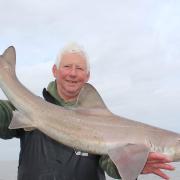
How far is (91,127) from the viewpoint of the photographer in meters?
4.69

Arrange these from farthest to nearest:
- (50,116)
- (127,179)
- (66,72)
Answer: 1. (66,72)
2. (50,116)
3. (127,179)

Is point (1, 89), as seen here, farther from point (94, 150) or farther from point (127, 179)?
point (127, 179)

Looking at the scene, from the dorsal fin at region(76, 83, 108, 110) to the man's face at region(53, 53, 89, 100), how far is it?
0.32 metres

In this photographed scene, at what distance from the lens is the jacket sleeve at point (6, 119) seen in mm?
4902

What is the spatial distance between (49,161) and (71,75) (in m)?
1.04

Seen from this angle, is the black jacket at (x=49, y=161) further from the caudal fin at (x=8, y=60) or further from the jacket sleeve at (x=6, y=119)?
the caudal fin at (x=8, y=60)

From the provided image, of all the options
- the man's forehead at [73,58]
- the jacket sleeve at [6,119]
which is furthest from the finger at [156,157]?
the jacket sleeve at [6,119]

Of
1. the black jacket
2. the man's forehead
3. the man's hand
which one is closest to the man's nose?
the man's forehead

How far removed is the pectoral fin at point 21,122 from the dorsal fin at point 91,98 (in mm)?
619

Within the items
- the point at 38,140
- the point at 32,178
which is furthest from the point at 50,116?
the point at 32,178

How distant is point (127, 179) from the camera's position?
437 centimetres

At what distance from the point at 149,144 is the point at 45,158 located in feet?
3.84

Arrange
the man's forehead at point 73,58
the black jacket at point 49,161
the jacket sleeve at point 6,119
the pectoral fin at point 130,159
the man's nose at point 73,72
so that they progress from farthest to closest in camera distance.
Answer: the man's forehead at point 73,58, the man's nose at point 73,72, the jacket sleeve at point 6,119, the black jacket at point 49,161, the pectoral fin at point 130,159

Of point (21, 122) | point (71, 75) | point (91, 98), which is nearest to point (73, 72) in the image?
point (71, 75)
